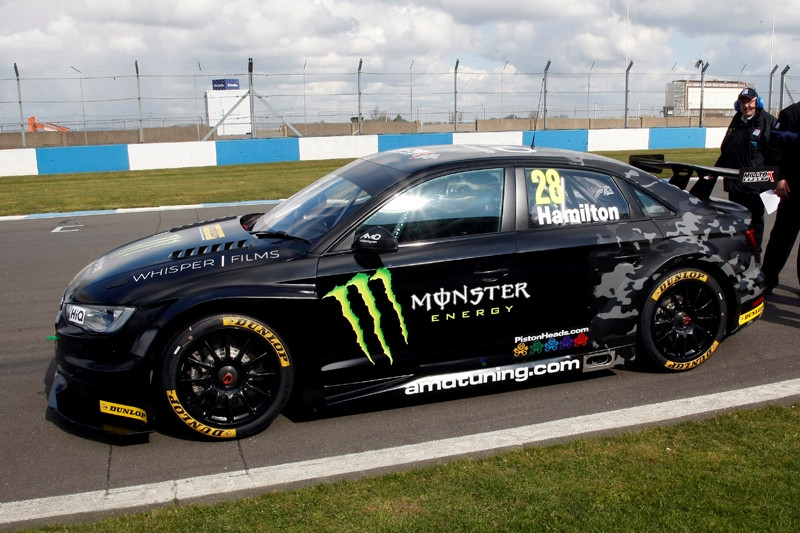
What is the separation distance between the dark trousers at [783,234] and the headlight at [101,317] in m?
5.55

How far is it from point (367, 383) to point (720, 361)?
8.76 ft

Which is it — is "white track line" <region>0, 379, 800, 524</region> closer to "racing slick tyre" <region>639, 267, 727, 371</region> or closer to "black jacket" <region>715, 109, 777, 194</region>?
"racing slick tyre" <region>639, 267, 727, 371</region>

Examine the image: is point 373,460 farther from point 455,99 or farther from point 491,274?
point 455,99

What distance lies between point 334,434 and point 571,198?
211cm

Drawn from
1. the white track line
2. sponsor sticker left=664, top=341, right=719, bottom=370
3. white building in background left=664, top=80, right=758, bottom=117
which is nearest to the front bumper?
the white track line

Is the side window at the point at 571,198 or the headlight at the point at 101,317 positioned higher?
the side window at the point at 571,198

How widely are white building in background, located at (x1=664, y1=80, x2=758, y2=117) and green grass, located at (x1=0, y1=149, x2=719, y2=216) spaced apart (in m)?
9.28

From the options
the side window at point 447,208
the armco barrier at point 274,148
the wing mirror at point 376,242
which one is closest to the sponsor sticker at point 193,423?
the wing mirror at point 376,242

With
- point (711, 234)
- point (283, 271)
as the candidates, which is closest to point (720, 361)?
point (711, 234)

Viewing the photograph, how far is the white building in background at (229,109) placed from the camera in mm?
22672

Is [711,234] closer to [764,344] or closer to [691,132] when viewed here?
[764,344]

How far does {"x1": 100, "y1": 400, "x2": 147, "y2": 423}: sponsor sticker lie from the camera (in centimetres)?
391

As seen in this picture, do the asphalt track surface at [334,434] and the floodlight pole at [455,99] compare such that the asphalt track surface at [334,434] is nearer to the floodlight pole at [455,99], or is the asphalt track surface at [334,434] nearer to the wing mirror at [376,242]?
the wing mirror at [376,242]

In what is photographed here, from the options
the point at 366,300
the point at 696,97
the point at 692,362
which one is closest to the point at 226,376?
the point at 366,300
